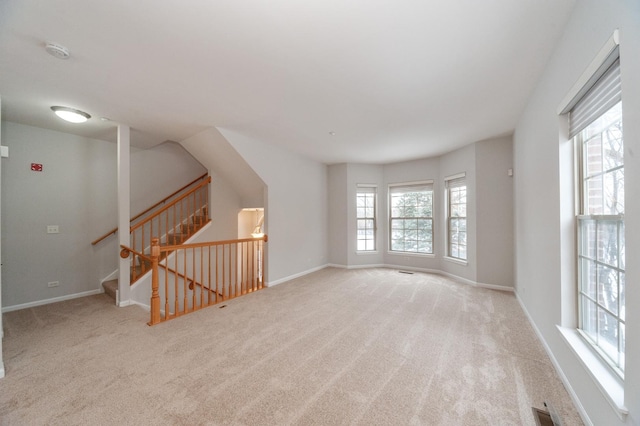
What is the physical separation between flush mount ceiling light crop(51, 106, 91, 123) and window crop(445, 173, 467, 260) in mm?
5909

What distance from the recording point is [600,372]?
51.3 inches

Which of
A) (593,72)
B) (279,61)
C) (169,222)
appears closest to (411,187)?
(593,72)

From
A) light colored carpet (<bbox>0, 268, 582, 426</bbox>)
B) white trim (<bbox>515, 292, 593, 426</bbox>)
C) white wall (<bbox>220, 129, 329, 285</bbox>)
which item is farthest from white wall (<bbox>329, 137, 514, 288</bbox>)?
white trim (<bbox>515, 292, 593, 426</bbox>)

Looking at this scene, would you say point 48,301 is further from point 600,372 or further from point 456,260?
point 456,260

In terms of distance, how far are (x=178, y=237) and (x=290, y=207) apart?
2.30 meters

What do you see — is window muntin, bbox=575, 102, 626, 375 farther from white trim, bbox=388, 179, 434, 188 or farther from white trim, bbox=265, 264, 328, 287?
white trim, bbox=265, 264, 328, 287

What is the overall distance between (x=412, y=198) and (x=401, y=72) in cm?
381

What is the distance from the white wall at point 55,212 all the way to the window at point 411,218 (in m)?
→ 5.63

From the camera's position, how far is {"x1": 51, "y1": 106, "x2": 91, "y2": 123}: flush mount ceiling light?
280 centimetres

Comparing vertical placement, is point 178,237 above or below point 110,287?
above

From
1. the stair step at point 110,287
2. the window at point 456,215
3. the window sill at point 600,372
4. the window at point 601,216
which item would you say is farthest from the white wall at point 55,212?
the window at point 456,215

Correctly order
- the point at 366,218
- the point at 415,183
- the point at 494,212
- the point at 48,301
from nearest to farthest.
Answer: the point at 48,301 → the point at 494,212 → the point at 415,183 → the point at 366,218

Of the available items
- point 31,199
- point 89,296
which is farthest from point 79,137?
point 89,296

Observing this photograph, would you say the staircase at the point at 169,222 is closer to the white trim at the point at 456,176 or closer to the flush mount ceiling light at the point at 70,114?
the flush mount ceiling light at the point at 70,114
